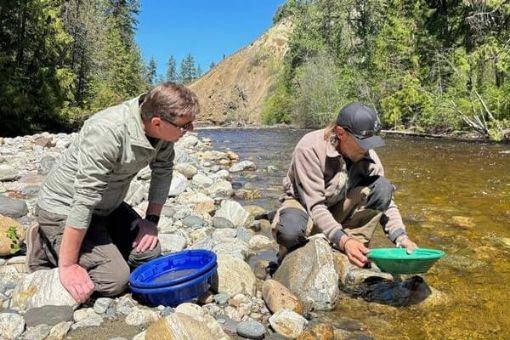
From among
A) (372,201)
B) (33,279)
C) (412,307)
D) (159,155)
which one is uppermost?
(159,155)

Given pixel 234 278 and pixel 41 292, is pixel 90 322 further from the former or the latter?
pixel 234 278

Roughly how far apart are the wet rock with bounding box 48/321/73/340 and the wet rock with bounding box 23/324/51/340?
1.1 inches

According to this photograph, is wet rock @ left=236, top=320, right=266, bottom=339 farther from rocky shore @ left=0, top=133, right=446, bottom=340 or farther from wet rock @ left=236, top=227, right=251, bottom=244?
wet rock @ left=236, top=227, right=251, bottom=244

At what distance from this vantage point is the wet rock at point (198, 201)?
Result: 5742mm

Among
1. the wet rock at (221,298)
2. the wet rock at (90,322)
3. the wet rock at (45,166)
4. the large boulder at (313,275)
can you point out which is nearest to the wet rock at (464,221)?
the large boulder at (313,275)

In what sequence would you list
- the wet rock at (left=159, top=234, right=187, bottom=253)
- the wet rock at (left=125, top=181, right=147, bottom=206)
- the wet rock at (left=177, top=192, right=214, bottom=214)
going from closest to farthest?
the wet rock at (left=159, top=234, right=187, bottom=253) → the wet rock at (left=177, top=192, right=214, bottom=214) → the wet rock at (left=125, top=181, right=147, bottom=206)

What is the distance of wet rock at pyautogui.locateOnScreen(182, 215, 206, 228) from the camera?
512cm

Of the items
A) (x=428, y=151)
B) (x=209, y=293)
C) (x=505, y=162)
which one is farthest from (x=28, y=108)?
(x=209, y=293)

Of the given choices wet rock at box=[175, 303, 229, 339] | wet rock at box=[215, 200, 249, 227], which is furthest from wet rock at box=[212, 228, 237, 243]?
wet rock at box=[175, 303, 229, 339]

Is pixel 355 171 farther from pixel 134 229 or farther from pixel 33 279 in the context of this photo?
pixel 33 279

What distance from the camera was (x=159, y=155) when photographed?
11.3 feet

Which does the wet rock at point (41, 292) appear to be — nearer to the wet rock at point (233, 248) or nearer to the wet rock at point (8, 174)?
the wet rock at point (233, 248)

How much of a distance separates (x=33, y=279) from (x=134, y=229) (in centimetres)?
75

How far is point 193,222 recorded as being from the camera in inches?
203
